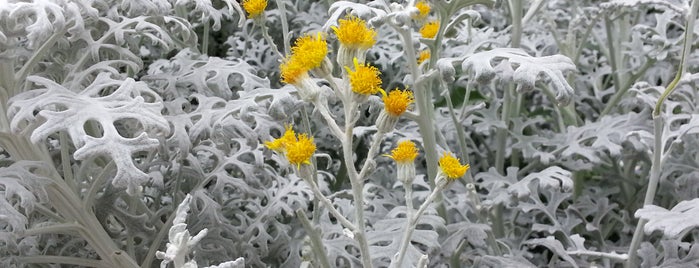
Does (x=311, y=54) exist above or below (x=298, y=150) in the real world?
above

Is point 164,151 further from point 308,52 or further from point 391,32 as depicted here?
point 391,32

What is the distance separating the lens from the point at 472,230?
171cm

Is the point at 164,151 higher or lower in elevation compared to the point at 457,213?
higher

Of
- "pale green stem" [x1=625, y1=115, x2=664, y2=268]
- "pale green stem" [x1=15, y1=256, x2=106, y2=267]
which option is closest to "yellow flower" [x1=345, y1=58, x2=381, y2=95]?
"pale green stem" [x1=625, y1=115, x2=664, y2=268]

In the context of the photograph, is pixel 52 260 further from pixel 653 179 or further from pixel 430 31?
pixel 653 179

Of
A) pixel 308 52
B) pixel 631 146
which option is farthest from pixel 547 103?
pixel 308 52

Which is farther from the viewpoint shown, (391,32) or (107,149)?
(391,32)

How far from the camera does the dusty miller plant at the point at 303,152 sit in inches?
50.8

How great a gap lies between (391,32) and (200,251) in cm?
115

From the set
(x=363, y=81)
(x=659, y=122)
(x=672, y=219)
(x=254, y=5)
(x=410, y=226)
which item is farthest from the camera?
(x=254, y=5)

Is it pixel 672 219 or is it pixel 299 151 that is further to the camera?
pixel 672 219

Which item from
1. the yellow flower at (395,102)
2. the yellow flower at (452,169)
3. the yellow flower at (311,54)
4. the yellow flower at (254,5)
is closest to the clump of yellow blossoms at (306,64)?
the yellow flower at (311,54)

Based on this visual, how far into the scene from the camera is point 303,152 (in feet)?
3.56

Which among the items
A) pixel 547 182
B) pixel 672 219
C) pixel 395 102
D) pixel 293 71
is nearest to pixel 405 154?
pixel 395 102
